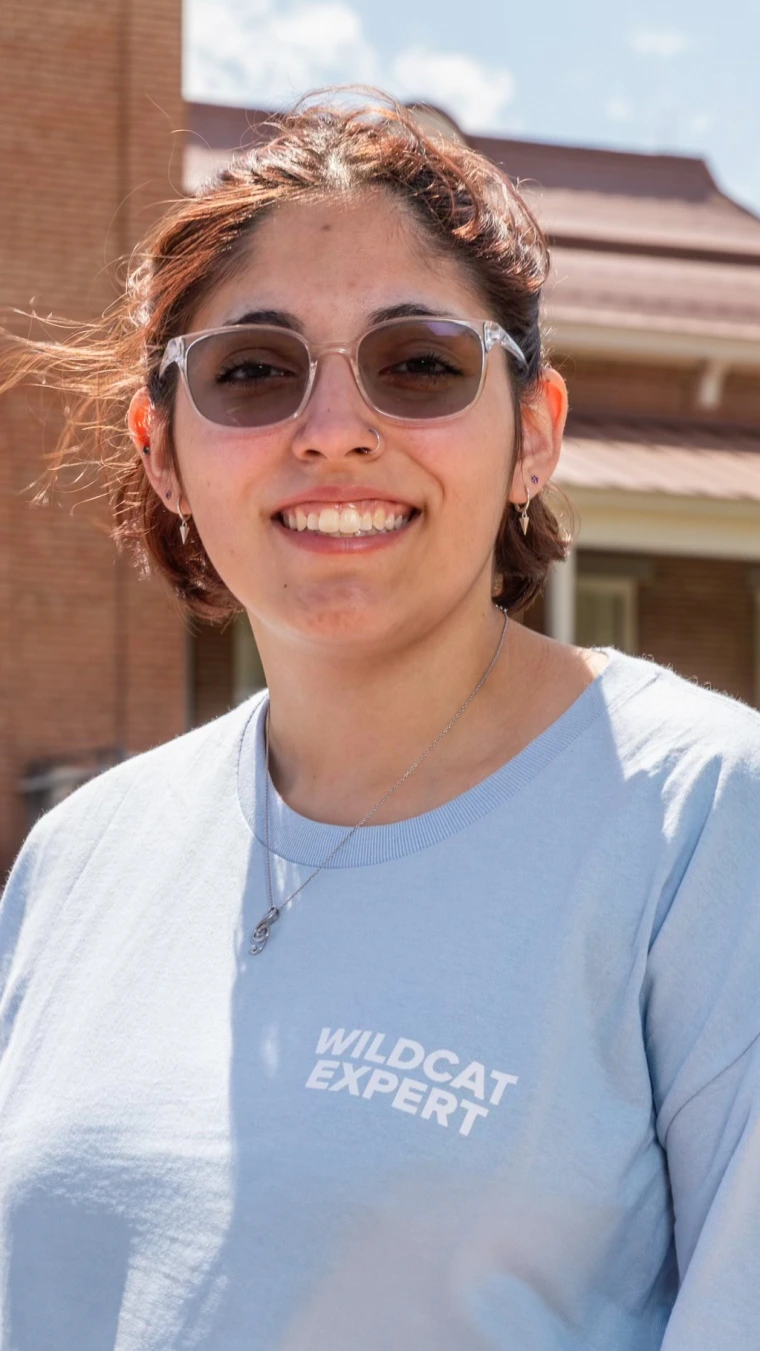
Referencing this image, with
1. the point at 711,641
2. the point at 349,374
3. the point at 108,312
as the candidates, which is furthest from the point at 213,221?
the point at 711,641

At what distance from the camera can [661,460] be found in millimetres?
11367

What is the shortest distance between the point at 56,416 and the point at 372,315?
9.48m

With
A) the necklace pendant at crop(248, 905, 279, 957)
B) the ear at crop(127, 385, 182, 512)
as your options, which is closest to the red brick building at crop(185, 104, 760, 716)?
the ear at crop(127, 385, 182, 512)

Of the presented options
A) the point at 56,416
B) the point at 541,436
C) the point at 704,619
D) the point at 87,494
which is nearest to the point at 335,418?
the point at 541,436

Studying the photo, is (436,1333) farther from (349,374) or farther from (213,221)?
(213,221)

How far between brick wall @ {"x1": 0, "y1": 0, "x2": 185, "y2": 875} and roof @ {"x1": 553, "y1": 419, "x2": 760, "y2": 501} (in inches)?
115

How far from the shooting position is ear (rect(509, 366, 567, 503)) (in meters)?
1.90

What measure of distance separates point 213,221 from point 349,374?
25cm

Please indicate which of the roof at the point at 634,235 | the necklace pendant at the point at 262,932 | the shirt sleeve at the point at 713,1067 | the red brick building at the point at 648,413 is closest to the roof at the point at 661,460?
the red brick building at the point at 648,413

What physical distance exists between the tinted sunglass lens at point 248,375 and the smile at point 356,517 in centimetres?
11

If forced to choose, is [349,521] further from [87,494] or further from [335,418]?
[87,494]

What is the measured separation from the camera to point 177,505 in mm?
2002

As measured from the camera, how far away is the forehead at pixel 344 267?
68.4 inches

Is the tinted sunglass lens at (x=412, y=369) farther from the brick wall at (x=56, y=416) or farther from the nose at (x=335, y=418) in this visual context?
the brick wall at (x=56, y=416)
